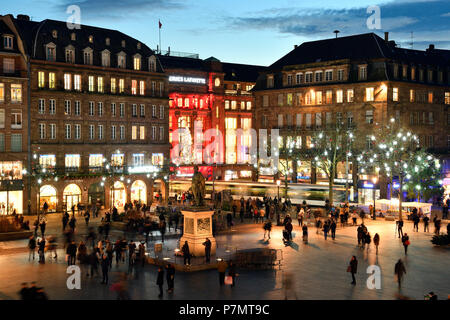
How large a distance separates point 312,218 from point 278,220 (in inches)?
219

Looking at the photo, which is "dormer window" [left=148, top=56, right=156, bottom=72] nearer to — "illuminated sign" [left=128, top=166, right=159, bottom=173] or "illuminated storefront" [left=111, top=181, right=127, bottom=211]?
"illuminated sign" [left=128, top=166, right=159, bottom=173]

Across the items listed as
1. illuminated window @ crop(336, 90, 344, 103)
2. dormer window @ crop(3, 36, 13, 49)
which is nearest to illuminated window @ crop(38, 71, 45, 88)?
dormer window @ crop(3, 36, 13, 49)

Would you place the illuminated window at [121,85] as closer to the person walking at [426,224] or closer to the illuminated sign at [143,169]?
the illuminated sign at [143,169]

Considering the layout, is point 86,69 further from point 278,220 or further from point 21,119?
point 278,220

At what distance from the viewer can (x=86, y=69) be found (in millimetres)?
65125

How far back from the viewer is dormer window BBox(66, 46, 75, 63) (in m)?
63.9

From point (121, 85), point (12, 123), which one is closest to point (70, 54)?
point (121, 85)

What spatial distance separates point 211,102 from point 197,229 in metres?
63.7

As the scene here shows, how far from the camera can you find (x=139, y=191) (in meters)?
68.8

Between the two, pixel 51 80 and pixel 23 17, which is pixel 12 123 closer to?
pixel 51 80

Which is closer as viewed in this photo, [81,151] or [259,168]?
[81,151]

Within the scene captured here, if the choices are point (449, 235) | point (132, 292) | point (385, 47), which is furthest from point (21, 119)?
point (385, 47)

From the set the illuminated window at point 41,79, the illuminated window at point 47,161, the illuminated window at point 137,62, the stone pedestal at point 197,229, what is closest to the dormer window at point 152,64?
the illuminated window at point 137,62

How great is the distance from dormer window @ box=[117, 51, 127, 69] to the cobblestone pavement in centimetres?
3250
